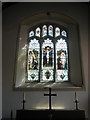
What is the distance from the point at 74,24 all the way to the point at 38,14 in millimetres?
1320

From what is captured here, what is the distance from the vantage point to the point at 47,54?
21.7ft

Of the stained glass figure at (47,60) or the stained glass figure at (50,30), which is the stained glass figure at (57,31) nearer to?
the stained glass figure at (50,30)

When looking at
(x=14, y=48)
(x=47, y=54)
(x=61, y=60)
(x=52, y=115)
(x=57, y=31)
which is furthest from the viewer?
(x=57, y=31)

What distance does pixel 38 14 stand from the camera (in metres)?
6.49

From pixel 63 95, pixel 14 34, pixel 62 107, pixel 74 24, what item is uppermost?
pixel 74 24

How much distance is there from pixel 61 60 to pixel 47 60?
494 millimetres

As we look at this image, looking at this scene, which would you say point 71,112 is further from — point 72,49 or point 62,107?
point 72,49

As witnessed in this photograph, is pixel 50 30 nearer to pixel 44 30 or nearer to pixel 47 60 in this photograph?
pixel 44 30

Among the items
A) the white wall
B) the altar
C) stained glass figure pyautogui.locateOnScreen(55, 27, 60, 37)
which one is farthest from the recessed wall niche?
the altar

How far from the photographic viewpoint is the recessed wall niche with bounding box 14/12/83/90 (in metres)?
6.07

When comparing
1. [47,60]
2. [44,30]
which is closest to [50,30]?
[44,30]

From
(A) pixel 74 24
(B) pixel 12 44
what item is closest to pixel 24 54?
(B) pixel 12 44

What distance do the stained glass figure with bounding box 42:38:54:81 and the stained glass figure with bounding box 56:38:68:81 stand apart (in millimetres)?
208

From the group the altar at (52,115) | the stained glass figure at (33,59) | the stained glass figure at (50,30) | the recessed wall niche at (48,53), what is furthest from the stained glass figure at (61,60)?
the altar at (52,115)
